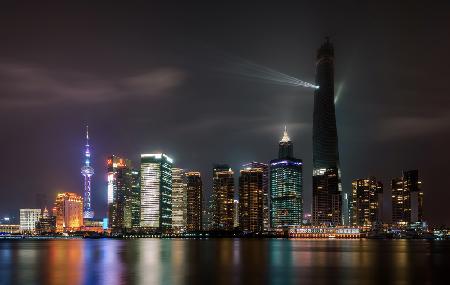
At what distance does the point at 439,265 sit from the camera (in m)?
102

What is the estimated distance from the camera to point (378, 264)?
104 metres

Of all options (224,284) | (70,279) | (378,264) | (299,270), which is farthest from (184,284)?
(378,264)

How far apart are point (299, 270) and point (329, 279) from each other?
11884 millimetres

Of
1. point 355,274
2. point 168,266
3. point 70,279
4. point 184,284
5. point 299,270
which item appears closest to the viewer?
point 184,284

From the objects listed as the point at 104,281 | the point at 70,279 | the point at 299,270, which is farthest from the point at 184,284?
the point at 299,270

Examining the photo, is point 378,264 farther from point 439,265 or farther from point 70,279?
point 70,279

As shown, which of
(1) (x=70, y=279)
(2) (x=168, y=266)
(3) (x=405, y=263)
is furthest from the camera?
(3) (x=405, y=263)

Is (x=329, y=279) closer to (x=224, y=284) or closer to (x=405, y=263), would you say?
(x=224, y=284)

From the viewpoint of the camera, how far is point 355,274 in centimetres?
8625

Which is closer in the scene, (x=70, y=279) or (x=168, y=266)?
(x=70, y=279)

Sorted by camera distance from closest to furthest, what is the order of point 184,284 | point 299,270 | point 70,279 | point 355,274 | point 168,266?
point 184,284 → point 70,279 → point 355,274 → point 299,270 → point 168,266

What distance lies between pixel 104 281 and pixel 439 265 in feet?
184

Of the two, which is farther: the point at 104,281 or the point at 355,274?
the point at 355,274

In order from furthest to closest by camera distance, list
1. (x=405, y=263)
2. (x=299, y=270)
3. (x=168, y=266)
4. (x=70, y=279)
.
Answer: (x=405, y=263)
(x=168, y=266)
(x=299, y=270)
(x=70, y=279)
